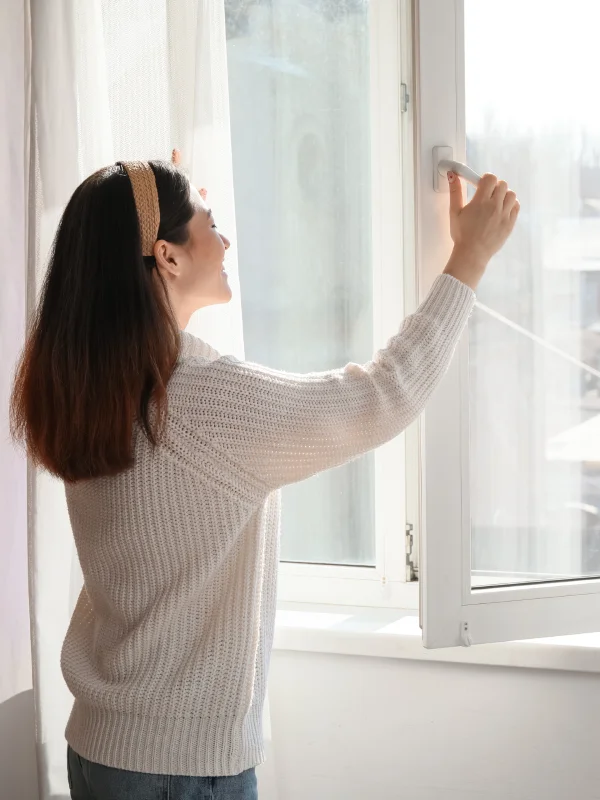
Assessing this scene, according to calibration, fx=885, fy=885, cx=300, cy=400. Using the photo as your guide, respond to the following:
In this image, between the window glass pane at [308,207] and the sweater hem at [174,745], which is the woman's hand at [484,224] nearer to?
the window glass pane at [308,207]

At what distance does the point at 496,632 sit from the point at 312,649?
0.39 m

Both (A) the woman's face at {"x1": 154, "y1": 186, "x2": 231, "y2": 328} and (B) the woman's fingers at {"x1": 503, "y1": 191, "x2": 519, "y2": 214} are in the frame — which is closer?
(A) the woman's face at {"x1": 154, "y1": 186, "x2": 231, "y2": 328}

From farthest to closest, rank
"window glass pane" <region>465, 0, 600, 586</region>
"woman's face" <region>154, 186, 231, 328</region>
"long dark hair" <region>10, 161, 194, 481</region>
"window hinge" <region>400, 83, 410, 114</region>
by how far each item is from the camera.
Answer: "window hinge" <region>400, 83, 410, 114</region> → "window glass pane" <region>465, 0, 600, 586</region> → "woman's face" <region>154, 186, 231, 328</region> → "long dark hair" <region>10, 161, 194, 481</region>

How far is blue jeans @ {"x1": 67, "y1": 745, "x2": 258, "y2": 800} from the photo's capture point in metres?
1.05

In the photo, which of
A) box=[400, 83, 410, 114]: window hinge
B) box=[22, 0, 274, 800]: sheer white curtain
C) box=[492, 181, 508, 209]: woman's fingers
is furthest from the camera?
box=[400, 83, 410, 114]: window hinge

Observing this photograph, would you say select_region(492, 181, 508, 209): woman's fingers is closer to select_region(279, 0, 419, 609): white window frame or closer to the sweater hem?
select_region(279, 0, 419, 609): white window frame

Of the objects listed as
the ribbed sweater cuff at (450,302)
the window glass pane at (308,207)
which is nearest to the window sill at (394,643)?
the window glass pane at (308,207)

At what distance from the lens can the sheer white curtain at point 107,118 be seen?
1.48 m

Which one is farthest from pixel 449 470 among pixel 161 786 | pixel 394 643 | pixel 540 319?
pixel 161 786

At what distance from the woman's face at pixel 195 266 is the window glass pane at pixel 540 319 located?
0.45m

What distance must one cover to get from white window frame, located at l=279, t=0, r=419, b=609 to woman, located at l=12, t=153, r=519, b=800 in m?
0.58

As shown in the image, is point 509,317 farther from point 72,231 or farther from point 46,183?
point 46,183

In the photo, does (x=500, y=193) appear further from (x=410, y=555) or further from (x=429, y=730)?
(x=429, y=730)

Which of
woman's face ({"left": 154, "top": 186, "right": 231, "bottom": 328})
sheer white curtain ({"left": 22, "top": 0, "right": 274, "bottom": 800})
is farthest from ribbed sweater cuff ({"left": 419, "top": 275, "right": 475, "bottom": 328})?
sheer white curtain ({"left": 22, "top": 0, "right": 274, "bottom": 800})
